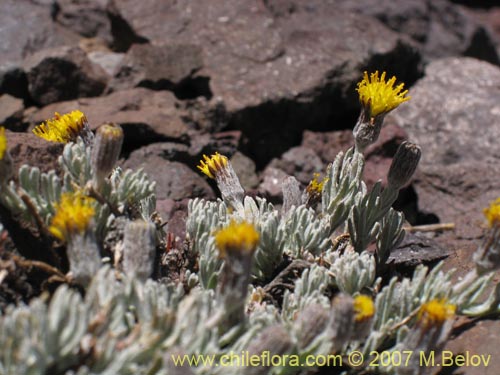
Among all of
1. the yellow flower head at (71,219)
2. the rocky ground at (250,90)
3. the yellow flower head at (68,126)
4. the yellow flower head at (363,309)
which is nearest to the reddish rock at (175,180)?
the rocky ground at (250,90)

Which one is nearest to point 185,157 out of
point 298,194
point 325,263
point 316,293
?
point 298,194

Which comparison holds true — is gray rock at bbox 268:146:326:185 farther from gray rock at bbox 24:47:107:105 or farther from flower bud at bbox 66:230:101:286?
flower bud at bbox 66:230:101:286

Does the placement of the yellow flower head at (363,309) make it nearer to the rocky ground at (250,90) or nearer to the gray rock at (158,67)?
the rocky ground at (250,90)

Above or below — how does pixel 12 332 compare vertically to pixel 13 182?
below

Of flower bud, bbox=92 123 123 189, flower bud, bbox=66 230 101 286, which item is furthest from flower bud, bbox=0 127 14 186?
flower bud, bbox=66 230 101 286

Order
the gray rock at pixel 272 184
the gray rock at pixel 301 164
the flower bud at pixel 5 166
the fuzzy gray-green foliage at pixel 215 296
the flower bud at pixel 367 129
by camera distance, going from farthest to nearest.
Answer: the gray rock at pixel 301 164, the gray rock at pixel 272 184, the flower bud at pixel 367 129, the flower bud at pixel 5 166, the fuzzy gray-green foliage at pixel 215 296

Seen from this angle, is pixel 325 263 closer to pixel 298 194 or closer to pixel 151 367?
pixel 298 194
